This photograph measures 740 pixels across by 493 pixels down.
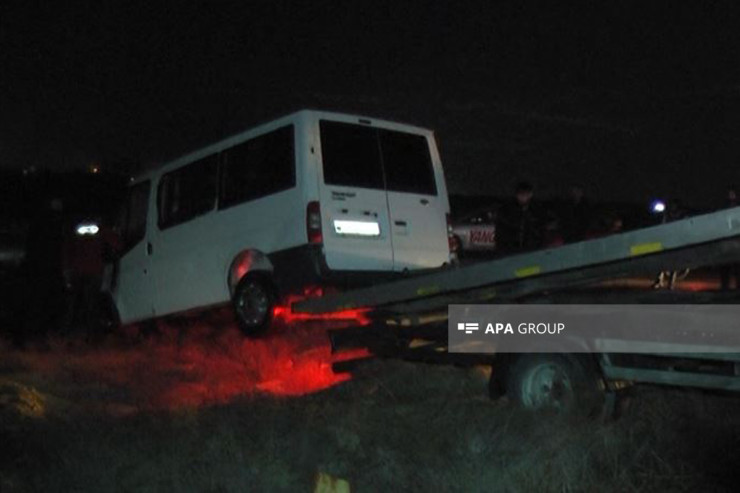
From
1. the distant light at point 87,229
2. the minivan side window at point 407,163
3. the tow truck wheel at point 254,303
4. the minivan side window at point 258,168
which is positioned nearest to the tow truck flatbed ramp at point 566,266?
the tow truck wheel at point 254,303

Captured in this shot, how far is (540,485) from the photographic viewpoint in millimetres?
5641

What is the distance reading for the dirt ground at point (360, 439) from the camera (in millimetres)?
5828

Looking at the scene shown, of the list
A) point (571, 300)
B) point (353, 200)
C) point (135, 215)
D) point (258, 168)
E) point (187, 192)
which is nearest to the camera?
point (571, 300)

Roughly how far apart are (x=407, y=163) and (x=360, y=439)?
4132 millimetres

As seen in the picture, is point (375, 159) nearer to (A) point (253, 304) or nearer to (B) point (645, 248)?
(A) point (253, 304)

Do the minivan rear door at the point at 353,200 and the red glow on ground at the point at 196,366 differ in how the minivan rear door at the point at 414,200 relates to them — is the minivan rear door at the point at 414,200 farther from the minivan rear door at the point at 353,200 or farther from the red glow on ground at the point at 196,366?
the red glow on ground at the point at 196,366

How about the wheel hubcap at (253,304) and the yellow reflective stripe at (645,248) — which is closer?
the yellow reflective stripe at (645,248)

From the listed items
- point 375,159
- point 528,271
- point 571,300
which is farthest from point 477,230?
point 528,271

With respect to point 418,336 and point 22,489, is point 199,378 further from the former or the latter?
point 22,489

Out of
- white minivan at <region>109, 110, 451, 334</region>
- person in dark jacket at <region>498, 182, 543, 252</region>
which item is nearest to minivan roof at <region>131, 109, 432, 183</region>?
white minivan at <region>109, 110, 451, 334</region>

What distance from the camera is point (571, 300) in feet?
23.9

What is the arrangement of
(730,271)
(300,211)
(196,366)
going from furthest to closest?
1. (730,271)
2. (196,366)
3. (300,211)

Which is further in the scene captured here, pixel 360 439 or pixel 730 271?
pixel 730 271

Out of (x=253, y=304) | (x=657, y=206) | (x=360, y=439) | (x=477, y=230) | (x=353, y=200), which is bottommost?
(x=360, y=439)
